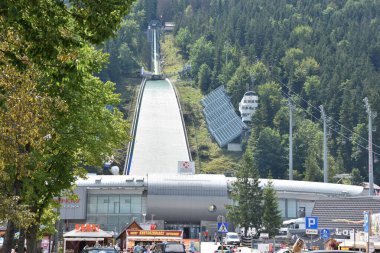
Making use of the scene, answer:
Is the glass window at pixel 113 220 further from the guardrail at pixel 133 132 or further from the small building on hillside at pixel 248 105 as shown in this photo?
the small building on hillside at pixel 248 105

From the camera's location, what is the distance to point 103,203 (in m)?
95.7

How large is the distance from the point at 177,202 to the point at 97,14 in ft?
274

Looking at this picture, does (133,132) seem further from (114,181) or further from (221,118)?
(114,181)

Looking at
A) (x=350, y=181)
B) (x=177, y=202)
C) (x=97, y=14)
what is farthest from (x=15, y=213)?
(x=350, y=181)

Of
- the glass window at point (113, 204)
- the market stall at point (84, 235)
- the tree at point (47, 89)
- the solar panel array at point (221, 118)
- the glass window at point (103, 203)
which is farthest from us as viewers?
the solar panel array at point (221, 118)

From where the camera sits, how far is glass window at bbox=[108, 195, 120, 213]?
314ft

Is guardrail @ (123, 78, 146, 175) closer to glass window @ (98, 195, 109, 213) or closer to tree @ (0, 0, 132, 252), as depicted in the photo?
glass window @ (98, 195, 109, 213)

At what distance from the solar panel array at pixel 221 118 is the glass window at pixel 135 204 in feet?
150

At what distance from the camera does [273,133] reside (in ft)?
475

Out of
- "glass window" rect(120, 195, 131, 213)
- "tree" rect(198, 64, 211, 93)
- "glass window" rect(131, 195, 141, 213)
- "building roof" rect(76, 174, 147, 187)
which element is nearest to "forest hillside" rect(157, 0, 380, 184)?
"tree" rect(198, 64, 211, 93)

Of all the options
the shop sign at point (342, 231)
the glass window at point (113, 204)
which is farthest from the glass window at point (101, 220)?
the shop sign at point (342, 231)

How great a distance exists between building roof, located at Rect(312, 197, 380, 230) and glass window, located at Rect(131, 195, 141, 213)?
45336 mm

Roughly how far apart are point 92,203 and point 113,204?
2259mm

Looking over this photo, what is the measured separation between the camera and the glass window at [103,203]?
95.6 metres
